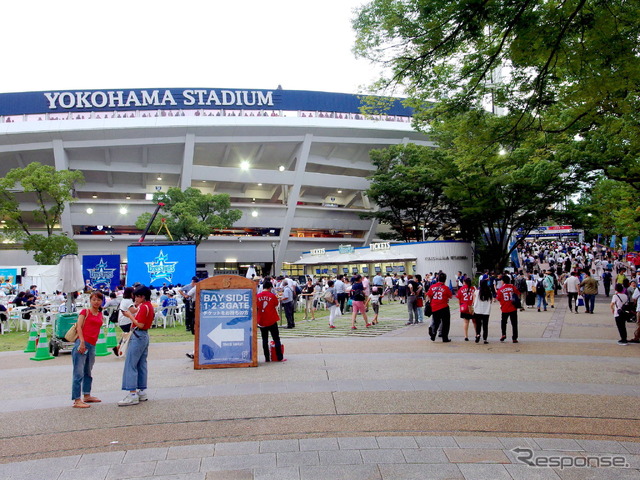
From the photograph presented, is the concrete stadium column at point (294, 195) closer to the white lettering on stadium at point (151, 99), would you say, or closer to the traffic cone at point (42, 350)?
the white lettering on stadium at point (151, 99)

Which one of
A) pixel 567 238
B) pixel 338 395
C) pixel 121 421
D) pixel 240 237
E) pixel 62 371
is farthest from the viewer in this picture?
pixel 567 238

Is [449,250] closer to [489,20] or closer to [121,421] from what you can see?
[489,20]

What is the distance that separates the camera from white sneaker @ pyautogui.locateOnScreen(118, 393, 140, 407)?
19.5ft

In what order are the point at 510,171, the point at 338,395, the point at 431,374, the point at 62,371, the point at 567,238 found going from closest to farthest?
the point at 338,395 < the point at 431,374 < the point at 62,371 < the point at 510,171 < the point at 567,238

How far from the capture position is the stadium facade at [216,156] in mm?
39531

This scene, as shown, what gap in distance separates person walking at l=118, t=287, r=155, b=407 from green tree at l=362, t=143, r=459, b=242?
94.8 ft

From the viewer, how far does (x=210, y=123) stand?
39.8 m

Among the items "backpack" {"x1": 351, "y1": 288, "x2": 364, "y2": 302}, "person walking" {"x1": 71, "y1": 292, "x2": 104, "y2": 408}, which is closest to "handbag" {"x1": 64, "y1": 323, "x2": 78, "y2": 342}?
"person walking" {"x1": 71, "y1": 292, "x2": 104, "y2": 408}

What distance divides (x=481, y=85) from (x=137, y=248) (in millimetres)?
18299

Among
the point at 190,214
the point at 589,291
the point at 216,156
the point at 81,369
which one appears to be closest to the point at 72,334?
the point at 81,369

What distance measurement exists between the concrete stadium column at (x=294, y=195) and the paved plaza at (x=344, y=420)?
3592 cm

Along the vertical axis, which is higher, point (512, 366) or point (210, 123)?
→ point (210, 123)

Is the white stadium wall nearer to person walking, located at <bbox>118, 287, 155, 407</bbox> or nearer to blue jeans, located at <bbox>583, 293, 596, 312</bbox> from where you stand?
blue jeans, located at <bbox>583, 293, 596, 312</bbox>

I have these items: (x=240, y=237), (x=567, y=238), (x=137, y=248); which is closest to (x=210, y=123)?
(x=240, y=237)
